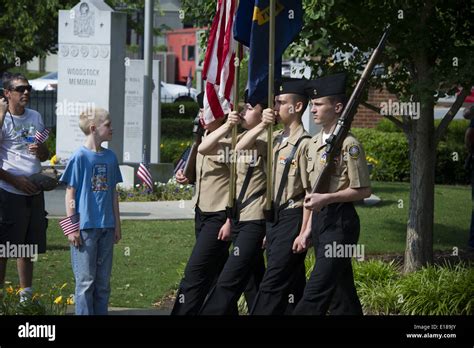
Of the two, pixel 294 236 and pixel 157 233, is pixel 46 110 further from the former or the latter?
pixel 294 236

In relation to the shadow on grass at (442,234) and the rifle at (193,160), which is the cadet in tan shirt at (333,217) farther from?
the shadow on grass at (442,234)

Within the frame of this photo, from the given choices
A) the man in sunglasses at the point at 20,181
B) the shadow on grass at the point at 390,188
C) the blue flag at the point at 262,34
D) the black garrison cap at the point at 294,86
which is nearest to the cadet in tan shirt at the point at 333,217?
the black garrison cap at the point at 294,86

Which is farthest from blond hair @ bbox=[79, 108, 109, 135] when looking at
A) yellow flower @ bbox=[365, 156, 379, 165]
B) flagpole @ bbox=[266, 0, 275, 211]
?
yellow flower @ bbox=[365, 156, 379, 165]

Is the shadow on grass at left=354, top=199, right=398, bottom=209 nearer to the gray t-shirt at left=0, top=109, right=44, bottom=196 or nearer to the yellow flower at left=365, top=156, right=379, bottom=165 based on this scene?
the yellow flower at left=365, top=156, right=379, bottom=165

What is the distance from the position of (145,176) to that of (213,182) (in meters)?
8.63

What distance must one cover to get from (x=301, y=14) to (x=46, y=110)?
20.4 meters

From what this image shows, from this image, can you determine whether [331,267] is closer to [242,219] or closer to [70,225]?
[242,219]

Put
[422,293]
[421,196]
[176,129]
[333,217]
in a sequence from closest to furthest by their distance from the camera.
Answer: [333,217]
[422,293]
[421,196]
[176,129]

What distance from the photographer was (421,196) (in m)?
11.7

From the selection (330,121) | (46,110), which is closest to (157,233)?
(330,121)

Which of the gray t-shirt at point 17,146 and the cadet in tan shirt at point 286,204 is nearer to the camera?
the cadet in tan shirt at point 286,204

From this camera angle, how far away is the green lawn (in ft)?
36.8

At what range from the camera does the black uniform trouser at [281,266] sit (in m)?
8.52

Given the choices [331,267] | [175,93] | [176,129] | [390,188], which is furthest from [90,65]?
[175,93]
